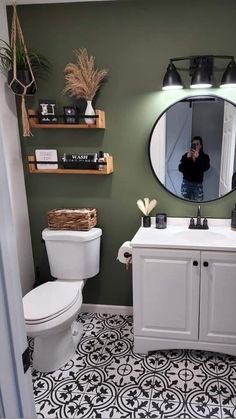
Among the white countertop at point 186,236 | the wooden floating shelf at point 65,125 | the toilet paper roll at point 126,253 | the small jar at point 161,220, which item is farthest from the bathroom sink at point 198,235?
the wooden floating shelf at point 65,125

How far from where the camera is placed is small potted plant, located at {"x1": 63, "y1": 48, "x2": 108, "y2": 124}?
213cm

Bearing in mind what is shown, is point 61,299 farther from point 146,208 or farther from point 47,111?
point 47,111

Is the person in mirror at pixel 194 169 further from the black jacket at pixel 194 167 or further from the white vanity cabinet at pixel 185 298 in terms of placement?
the white vanity cabinet at pixel 185 298

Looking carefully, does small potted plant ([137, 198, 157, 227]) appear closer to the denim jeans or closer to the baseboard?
the denim jeans

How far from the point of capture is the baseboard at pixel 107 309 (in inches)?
103

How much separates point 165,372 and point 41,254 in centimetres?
138

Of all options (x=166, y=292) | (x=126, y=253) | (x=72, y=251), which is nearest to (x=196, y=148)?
(x=126, y=253)

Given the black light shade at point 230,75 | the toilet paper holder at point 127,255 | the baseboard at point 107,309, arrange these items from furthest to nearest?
the baseboard at point 107,309 → the toilet paper holder at point 127,255 → the black light shade at point 230,75

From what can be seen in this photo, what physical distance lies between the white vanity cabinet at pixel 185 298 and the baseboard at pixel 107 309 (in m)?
0.50

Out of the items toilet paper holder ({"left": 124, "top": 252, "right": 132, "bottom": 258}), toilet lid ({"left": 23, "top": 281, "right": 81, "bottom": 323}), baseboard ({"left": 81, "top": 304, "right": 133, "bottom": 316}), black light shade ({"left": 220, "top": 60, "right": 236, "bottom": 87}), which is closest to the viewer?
toilet lid ({"left": 23, "top": 281, "right": 81, "bottom": 323})

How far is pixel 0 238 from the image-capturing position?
0.74 m

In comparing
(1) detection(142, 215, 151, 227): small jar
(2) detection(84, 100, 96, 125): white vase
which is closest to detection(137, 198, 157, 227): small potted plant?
(1) detection(142, 215, 151, 227): small jar

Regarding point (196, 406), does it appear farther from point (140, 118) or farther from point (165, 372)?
point (140, 118)

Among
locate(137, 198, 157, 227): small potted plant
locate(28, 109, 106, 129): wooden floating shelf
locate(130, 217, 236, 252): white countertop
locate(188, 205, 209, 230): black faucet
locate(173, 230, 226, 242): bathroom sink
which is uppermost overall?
locate(28, 109, 106, 129): wooden floating shelf
